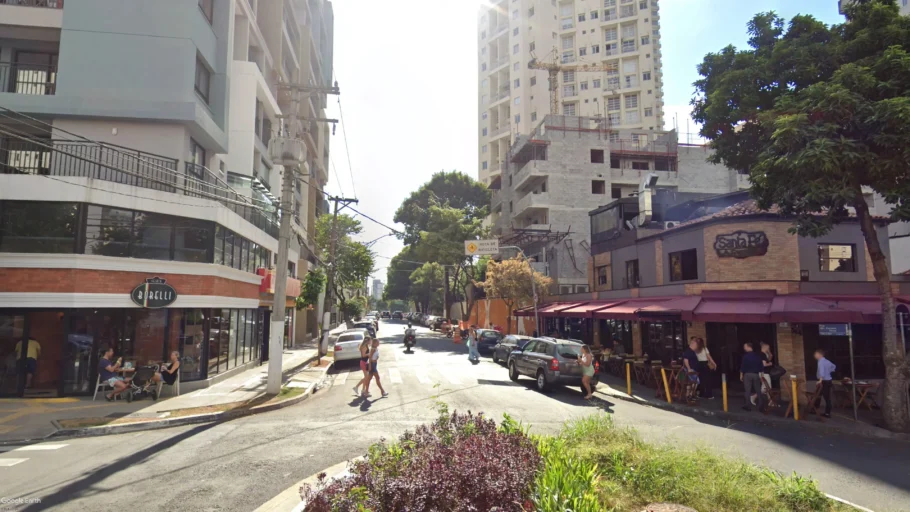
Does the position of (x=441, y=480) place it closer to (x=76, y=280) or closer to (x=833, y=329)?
(x=76, y=280)

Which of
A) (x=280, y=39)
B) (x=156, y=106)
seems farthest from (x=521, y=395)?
(x=280, y=39)

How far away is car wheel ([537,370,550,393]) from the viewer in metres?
16.1

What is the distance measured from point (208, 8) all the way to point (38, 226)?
10.8m

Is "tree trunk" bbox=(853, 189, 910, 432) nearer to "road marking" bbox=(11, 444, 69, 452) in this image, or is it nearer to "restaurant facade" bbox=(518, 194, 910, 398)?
"restaurant facade" bbox=(518, 194, 910, 398)

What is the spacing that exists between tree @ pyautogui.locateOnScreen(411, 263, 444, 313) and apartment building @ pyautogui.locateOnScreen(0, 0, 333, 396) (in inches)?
1627

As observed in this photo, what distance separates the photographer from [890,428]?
440 inches

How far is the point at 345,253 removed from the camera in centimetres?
5144

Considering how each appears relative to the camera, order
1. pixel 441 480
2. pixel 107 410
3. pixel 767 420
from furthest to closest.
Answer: pixel 767 420 → pixel 107 410 → pixel 441 480

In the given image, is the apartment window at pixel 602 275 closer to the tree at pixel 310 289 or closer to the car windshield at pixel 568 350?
the car windshield at pixel 568 350

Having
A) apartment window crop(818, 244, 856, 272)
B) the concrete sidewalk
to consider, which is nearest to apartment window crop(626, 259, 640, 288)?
apartment window crop(818, 244, 856, 272)

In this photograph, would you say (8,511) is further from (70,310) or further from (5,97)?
(5,97)

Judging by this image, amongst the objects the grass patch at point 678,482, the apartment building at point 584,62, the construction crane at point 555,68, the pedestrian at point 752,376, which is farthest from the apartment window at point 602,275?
the apartment building at point 584,62

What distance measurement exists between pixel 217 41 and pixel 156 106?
189 inches

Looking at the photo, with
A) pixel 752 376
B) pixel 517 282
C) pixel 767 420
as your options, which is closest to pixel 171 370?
pixel 767 420
